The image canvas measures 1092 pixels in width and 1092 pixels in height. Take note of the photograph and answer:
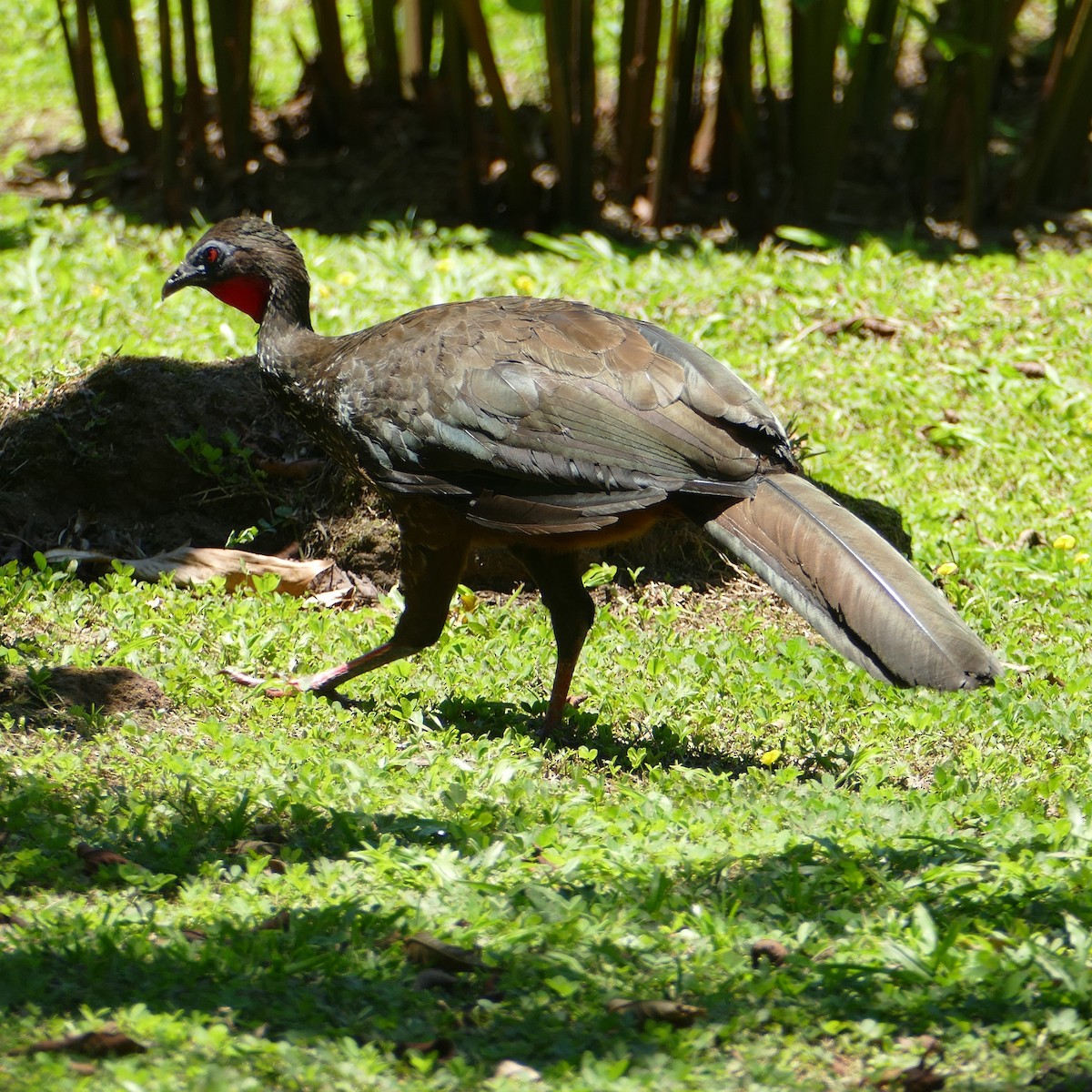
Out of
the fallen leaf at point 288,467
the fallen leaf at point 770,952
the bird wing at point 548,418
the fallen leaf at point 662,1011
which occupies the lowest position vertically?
the fallen leaf at point 288,467

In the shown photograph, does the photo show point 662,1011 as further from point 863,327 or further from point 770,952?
point 863,327

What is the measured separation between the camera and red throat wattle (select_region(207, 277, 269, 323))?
5293 mm

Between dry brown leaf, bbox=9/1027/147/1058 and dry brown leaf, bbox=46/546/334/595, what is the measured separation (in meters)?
3.08

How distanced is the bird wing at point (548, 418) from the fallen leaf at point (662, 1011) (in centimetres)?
170

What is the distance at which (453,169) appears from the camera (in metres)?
9.68

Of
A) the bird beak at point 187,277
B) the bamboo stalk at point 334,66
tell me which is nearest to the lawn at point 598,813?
the bird beak at point 187,277

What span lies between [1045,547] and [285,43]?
843 cm

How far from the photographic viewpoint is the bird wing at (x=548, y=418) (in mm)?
4309

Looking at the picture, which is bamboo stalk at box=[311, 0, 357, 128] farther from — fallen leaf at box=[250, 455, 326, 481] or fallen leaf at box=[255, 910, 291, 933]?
fallen leaf at box=[255, 910, 291, 933]

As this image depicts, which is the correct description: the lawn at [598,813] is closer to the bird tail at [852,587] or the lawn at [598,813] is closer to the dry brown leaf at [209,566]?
the dry brown leaf at [209,566]

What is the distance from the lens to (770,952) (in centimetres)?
316

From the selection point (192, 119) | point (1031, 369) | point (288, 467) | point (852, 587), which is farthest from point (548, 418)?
point (192, 119)

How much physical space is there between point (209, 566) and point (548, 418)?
1.96 metres

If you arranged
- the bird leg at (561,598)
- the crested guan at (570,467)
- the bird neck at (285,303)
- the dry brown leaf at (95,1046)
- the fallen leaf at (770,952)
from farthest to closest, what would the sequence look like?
the bird neck at (285,303) → the bird leg at (561,598) → the crested guan at (570,467) → the fallen leaf at (770,952) → the dry brown leaf at (95,1046)
